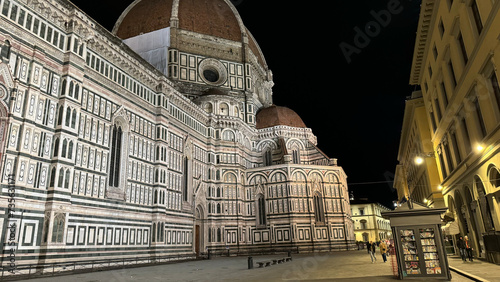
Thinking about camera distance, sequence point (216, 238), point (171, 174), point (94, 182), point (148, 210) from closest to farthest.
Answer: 1. point (94, 182)
2. point (148, 210)
3. point (171, 174)
4. point (216, 238)

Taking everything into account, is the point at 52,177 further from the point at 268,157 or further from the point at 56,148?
the point at 268,157

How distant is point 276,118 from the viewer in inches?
1831

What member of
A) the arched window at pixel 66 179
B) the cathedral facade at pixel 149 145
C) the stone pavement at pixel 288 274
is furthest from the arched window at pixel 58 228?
the stone pavement at pixel 288 274

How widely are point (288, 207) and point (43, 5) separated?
96.7 feet

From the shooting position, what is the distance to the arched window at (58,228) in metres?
18.0

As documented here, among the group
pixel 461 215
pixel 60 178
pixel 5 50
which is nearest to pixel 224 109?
pixel 60 178

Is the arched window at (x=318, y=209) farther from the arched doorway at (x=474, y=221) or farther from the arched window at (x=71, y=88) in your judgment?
the arched window at (x=71, y=88)

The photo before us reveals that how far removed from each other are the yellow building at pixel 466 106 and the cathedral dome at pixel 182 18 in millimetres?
31798

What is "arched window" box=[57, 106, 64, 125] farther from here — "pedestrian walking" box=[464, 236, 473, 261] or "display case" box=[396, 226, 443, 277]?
"pedestrian walking" box=[464, 236, 473, 261]

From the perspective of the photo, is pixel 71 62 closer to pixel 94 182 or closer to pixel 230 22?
pixel 94 182

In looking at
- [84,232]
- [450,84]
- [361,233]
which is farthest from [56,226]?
[361,233]

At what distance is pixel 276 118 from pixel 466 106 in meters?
31.8

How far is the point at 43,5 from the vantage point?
19.5 metres

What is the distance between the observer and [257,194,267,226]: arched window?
130 feet
